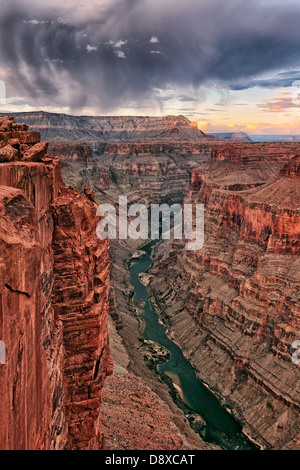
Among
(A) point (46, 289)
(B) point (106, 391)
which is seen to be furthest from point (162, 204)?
(A) point (46, 289)

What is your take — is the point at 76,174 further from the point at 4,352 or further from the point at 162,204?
the point at 4,352

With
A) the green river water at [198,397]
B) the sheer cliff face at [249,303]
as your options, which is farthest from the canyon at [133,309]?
the green river water at [198,397]

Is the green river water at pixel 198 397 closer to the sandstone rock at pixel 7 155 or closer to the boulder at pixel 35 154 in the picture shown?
the boulder at pixel 35 154

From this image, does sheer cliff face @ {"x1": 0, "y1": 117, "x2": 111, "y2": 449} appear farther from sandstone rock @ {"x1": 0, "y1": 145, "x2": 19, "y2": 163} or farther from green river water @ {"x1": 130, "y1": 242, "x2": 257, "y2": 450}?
green river water @ {"x1": 130, "y1": 242, "x2": 257, "y2": 450}

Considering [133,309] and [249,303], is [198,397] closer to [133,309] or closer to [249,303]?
[249,303]

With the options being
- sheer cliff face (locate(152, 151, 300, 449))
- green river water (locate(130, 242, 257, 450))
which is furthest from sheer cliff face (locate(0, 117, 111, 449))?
sheer cliff face (locate(152, 151, 300, 449))

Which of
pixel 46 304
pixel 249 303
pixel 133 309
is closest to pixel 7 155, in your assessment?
pixel 46 304
